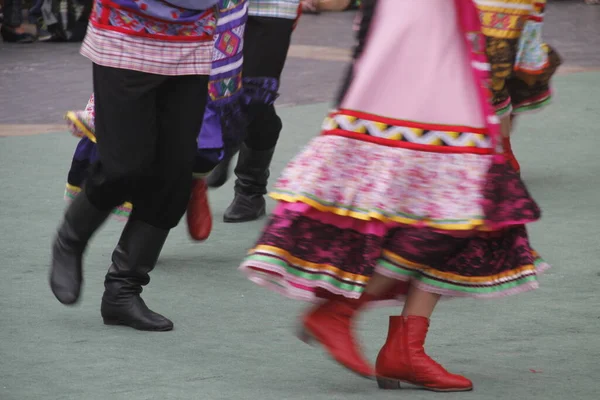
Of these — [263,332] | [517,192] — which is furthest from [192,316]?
[517,192]

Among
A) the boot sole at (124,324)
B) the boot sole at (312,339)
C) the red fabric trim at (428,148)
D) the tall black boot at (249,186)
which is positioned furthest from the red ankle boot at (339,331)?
the tall black boot at (249,186)

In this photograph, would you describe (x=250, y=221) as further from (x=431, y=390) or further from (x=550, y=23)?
(x=550, y=23)

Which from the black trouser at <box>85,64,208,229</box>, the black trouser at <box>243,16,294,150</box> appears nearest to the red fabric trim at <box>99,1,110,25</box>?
the black trouser at <box>85,64,208,229</box>

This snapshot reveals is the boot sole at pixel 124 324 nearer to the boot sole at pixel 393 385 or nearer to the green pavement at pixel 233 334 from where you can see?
the green pavement at pixel 233 334

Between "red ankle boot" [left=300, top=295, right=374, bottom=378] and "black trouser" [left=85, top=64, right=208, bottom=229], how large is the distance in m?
0.81

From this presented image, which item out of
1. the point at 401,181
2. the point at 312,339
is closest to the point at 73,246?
the point at 312,339

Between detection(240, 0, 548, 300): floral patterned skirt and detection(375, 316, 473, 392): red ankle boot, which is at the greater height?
Result: detection(240, 0, 548, 300): floral patterned skirt

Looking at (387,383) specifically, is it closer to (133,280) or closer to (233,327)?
(233,327)

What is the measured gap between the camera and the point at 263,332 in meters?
3.93

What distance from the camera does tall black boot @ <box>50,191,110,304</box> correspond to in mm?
3965

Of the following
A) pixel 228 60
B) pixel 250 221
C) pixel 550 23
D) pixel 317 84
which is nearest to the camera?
pixel 228 60

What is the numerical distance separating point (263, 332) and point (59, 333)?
2.12 ft

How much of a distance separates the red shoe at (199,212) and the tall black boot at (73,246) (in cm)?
89

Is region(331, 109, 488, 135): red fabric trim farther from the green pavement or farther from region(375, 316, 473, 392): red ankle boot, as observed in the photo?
the green pavement
